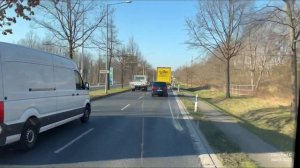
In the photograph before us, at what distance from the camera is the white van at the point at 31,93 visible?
9516 millimetres

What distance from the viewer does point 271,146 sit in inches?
432

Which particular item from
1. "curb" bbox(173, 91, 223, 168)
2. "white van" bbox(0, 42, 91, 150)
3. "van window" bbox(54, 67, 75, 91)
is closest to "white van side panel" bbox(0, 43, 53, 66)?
"white van" bbox(0, 42, 91, 150)

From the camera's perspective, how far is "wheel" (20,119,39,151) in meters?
10.1

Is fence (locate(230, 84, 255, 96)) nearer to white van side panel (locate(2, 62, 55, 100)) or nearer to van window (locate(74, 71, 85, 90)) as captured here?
van window (locate(74, 71, 85, 90))

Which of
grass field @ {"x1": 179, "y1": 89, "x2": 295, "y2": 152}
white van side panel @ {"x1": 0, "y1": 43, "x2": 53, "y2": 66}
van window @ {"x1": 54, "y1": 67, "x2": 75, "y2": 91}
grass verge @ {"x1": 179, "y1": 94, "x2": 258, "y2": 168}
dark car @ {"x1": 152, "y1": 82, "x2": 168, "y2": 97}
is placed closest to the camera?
grass verge @ {"x1": 179, "y1": 94, "x2": 258, "y2": 168}

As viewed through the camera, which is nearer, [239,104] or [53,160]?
[53,160]

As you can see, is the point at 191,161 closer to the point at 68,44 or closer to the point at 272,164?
the point at 272,164

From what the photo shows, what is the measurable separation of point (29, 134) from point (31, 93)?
998 mm

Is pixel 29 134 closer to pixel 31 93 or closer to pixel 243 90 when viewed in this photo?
pixel 31 93

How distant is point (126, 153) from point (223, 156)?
2180mm

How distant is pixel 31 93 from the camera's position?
35.3ft

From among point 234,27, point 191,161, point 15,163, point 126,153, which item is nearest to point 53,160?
point 15,163

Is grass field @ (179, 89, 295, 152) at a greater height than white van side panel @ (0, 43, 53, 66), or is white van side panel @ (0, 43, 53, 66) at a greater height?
white van side panel @ (0, 43, 53, 66)

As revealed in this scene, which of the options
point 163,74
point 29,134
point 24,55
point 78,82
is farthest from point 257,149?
point 163,74
